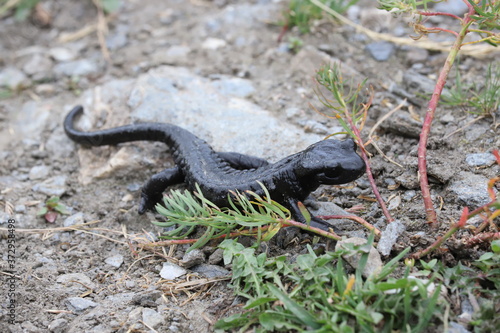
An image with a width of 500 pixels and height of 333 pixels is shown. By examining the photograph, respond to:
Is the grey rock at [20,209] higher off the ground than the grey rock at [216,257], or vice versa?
the grey rock at [216,257]

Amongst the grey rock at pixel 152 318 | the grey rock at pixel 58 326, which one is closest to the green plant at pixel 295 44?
the grey rock at pixel 152 318

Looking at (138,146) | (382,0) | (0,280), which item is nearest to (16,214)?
(0,280)

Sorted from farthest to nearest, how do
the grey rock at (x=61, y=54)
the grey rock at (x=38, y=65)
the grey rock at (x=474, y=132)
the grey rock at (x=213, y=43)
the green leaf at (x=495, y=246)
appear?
the grey rock at (x=61, y=54) < the grey rock at (x=38, y=65) < the grey rock at (x=213, y=43) < the grey rock at (x=474, y=132) < the green leaf at (x=495, y=246)

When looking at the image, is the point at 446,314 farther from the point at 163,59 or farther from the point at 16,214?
the point at 163,59

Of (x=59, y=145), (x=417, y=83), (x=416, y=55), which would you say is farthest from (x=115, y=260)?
(x=416, y=55)

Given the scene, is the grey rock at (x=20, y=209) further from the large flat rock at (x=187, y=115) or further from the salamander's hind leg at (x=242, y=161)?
the salamander's hind leg at (x=242, y=161)

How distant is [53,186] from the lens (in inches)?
186

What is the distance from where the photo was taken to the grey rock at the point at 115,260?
372 centimetres

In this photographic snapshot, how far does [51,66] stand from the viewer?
250 inches

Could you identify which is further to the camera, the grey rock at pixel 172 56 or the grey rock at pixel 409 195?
the grey rock at pixel 172 56

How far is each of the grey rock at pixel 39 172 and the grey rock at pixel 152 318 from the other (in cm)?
245

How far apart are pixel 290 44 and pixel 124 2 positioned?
9.76 feet

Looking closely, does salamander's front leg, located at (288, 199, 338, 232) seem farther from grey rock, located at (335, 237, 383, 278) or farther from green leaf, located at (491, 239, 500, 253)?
green leaf, located at (491, 239, 500, 253)

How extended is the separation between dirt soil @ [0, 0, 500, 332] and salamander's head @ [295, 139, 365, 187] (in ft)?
1.27
